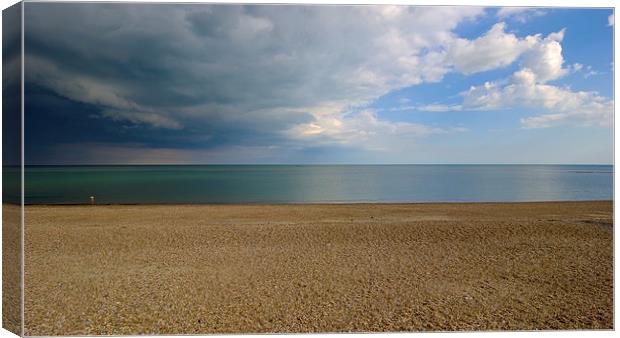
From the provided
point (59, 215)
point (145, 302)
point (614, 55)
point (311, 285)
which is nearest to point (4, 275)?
point (145, 302)

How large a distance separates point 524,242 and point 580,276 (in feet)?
7.02

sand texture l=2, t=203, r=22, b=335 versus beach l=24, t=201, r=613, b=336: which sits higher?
sand texture l=2, t=203, r=22, b=335

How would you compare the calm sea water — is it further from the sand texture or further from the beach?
the sand texture

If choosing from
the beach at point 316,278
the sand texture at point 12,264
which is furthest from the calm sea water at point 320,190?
the sand texture at point 12,264

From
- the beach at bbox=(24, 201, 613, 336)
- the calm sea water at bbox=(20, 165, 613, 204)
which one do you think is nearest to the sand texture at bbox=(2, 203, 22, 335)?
the beach at bbox=(24, 201, 613, 336)

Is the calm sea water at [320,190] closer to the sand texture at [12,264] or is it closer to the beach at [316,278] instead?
the beach at [316,278]

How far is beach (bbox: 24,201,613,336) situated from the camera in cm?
444

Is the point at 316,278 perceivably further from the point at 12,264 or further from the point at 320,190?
the point at 320,190

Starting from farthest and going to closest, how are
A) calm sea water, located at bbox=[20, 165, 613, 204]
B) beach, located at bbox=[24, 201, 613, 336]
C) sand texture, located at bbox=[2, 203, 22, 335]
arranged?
calm sea water, located at bbox=[20, 165, 613, 204] < beach, located at bbox=[24, 201, 613, 336] < sand texture, located at bbox=[2, 203, 22, 335]

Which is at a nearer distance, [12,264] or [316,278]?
[12,264]

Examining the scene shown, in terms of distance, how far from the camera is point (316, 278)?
569cm

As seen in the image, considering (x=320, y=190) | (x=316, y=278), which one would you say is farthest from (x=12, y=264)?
(x=320, y=190)

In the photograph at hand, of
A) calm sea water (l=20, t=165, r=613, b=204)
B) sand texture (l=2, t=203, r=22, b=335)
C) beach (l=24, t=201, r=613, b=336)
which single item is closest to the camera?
sand texture (l=2, t=203, r=22, b=335)

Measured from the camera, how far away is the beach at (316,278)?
4.44 meters
